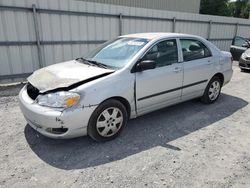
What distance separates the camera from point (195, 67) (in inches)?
172

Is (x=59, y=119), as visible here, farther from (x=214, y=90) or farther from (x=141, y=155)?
(x=214, y=90)

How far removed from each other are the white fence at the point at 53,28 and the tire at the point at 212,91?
4448 millimetres

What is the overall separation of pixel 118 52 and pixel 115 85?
0.90 metres

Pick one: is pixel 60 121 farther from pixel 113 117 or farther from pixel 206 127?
pixel 206 127

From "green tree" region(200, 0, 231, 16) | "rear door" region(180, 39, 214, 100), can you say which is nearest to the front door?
"rear door" region(180, 39, 214, 100)

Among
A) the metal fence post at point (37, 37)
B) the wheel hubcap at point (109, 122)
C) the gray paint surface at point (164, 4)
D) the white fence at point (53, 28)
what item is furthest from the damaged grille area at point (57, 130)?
the gray paint surface at point (164, 4)

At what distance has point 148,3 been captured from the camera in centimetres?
1377

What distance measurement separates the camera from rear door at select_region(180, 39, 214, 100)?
425cm

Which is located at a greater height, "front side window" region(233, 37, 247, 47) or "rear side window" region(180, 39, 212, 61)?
"rear side window" region(180, 39, 212, 61)

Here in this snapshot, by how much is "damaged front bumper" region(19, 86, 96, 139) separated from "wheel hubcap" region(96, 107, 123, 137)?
0.74 ft

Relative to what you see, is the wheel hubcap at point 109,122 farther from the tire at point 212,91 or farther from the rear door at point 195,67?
the tire at point 212,91

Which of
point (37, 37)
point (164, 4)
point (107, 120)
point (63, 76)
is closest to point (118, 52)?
point (63, 76)

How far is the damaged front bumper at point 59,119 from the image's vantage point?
9.26 feet

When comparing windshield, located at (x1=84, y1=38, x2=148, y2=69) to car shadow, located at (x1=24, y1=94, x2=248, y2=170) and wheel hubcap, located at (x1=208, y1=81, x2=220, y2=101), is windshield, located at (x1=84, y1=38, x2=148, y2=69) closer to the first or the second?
car shadow, located at (x1=24, y1=94, x2=248, y2=170)
